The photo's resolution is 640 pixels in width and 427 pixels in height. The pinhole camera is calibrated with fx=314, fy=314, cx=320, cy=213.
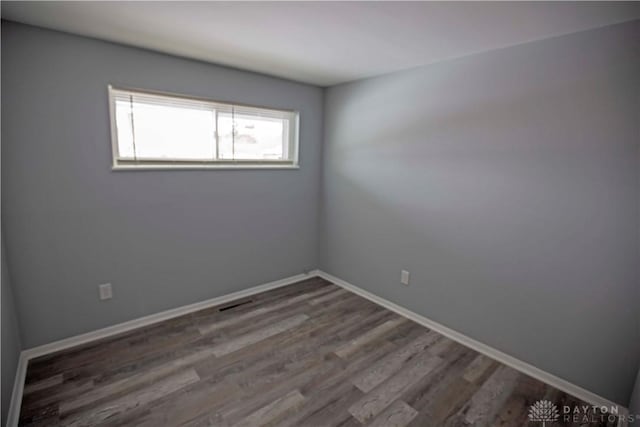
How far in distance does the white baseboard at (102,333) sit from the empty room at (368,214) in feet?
0.05

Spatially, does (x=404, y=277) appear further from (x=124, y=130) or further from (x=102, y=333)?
(x=124, y=130)

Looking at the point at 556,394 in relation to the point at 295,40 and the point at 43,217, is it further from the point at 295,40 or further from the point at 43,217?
the point at 43,217

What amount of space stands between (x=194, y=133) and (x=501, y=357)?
10.2 ft

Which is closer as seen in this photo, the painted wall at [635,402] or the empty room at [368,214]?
the painted wall at [635,402]

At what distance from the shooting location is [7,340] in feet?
5.89

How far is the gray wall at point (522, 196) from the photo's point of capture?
1.81 meters

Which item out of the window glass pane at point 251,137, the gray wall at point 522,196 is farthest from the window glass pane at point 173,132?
the gray wall at point 522,196

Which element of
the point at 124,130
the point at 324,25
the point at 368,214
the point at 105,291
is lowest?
the point at 105,291

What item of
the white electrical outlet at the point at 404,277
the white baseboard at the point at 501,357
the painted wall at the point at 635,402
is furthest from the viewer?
the white electrical outlet at the point at 404,277

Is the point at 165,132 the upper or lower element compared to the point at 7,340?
upper

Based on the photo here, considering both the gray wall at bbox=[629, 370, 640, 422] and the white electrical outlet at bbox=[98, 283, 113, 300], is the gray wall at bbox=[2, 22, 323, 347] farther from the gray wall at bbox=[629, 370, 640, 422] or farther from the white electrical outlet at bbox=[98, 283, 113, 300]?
the gray wall at bbox=[629, 370, 640, 422]

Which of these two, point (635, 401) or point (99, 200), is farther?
point (99, 200)

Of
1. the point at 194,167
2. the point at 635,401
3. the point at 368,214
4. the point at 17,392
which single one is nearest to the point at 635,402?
the point at 635,401

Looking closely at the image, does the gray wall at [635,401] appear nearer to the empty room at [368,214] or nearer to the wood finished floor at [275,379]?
the empty room at [368,214]
